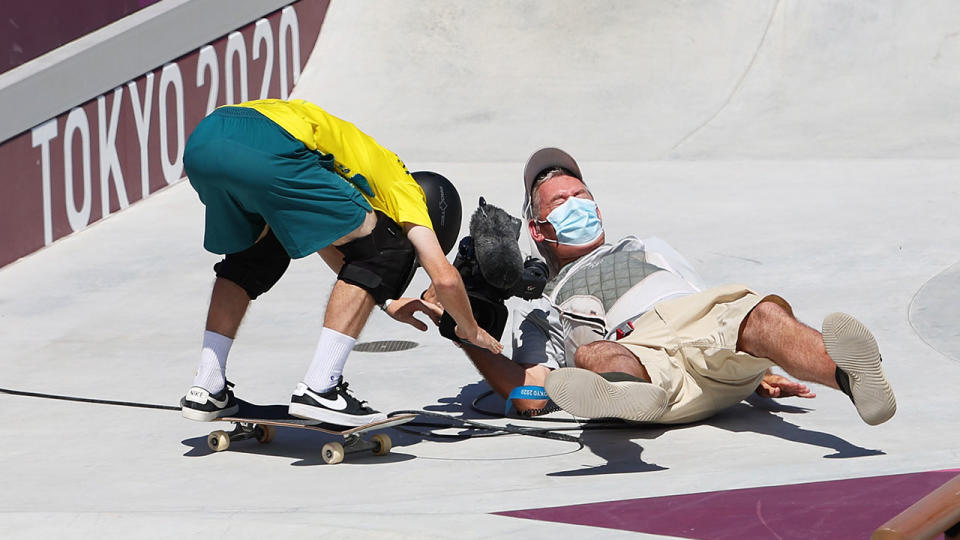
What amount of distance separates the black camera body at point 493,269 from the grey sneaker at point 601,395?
2.08 ft

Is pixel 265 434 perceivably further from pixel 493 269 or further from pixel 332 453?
pixel 493 269

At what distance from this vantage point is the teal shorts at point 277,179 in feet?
12.1

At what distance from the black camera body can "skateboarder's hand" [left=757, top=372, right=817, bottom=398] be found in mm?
876

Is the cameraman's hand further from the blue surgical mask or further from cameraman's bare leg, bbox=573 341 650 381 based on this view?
the blue surgical mask

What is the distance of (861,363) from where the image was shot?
3.36 metres

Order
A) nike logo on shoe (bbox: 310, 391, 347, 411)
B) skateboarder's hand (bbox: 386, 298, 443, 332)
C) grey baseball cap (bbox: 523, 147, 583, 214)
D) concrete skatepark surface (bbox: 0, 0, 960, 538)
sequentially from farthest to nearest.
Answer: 1. grey baseball cap (bbox: 523, 147, 583, 214)
2. skateboarder's hand (bbox: 386, 298, 443, 332)
3. nike logo on shoe (bbox: 310, 391, 347, 411)
4. concrete skatepark surface (bbox: 0, 0, 960, 538)

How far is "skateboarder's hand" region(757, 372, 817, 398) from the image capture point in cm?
434

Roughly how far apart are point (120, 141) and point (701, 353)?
5.55 metres

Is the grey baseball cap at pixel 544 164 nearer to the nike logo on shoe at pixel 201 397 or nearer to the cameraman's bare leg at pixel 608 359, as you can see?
the cameraman's bare leg at pixel 608 359

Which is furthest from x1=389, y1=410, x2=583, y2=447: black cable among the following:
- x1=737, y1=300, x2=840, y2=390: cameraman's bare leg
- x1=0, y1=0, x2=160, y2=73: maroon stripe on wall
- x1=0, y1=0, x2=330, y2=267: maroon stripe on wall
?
x1=0, y1=0, x2=160, y2=73: maroon stripe on wall

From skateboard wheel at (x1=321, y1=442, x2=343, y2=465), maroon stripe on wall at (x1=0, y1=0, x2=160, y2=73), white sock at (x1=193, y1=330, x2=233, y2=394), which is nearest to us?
skateboard wheel at (x1=321, y1=442, x2=343, y2=465)

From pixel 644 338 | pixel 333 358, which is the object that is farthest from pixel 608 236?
pixel 333 358

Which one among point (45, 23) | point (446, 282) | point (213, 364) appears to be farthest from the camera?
point (45, 23)

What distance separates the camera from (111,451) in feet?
13.5
